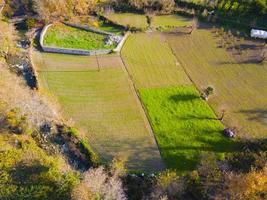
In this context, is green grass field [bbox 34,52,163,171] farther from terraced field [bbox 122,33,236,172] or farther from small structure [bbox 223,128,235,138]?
small structure [bbox 223,128,235,138]

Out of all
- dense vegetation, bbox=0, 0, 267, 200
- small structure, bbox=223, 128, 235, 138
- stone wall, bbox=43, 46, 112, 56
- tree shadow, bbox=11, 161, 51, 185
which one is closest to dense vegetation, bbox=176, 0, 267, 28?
dense vegetation, bbox=0, 0, 267, 200

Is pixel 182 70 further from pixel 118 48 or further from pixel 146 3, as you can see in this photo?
pixel 146 3

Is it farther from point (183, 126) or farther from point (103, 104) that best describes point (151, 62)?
point (183, 126)

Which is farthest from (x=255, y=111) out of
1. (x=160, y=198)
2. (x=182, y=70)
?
(x=160, y=198)

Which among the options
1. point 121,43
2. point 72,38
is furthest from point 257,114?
point 72,38

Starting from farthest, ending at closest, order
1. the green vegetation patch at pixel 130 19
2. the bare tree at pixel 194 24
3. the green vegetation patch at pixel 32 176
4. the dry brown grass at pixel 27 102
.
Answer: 1. the green vegetation patch at pixel 130 19
2. the bare tree at pixel 194 24
3. the dry brown grass at pixel 27 102
4. the green vegetation patch at pixel 32 176

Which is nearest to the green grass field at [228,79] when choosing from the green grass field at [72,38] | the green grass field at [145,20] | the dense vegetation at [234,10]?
the green grass field at [145,20]

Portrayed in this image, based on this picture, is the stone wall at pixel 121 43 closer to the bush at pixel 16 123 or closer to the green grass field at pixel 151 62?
the green grass field at pixel 151 62
